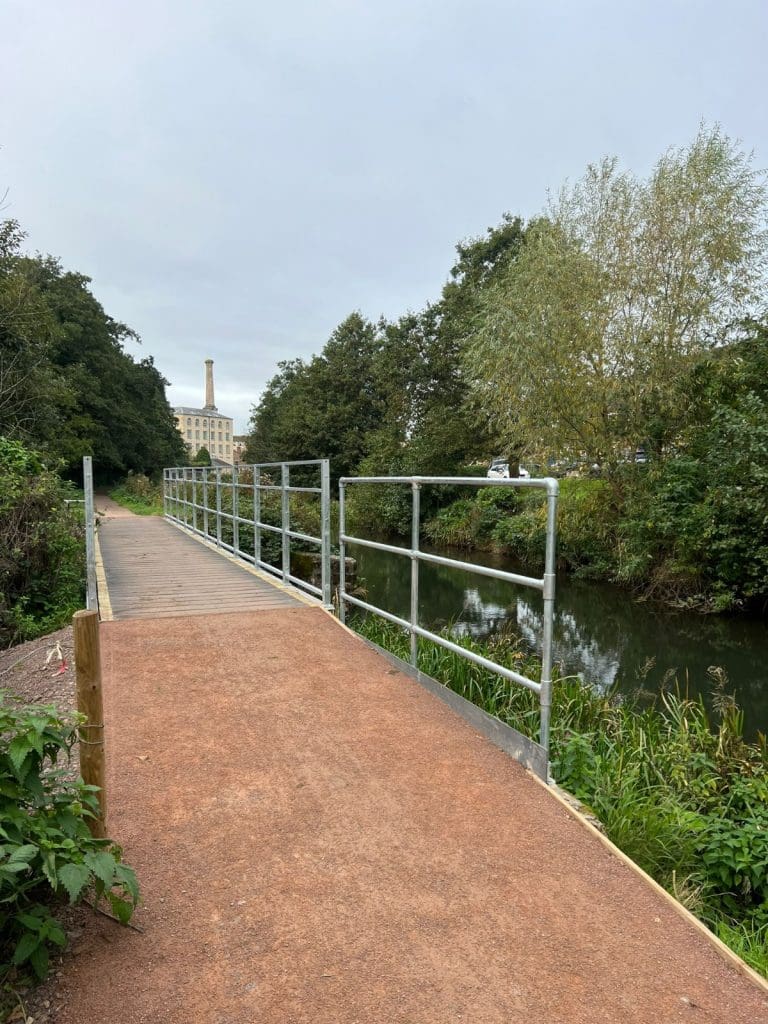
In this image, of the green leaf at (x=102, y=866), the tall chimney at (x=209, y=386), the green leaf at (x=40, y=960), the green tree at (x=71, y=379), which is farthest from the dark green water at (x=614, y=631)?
the tall chimney at (x=209, y=386)

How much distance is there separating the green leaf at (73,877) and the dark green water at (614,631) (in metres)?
5.32

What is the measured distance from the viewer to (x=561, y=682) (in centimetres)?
525

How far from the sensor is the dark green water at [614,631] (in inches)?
304

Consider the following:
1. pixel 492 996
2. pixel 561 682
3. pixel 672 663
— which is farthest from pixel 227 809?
pixel 672 663

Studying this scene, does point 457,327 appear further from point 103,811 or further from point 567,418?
point 103,811

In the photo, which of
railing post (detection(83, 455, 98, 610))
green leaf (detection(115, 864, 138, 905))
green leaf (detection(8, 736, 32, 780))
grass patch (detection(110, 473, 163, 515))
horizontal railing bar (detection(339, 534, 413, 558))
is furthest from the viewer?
grass patch (detection(110, 473, 163, 515))

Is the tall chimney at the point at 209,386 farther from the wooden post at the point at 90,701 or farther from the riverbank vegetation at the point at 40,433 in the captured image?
the wooden post at the point at 90,701

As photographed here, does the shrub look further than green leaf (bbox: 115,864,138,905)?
Yes

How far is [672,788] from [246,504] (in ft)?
29.7

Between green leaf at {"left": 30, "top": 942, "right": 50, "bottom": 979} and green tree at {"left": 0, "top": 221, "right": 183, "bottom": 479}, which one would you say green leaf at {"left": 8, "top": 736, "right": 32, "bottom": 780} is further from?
green tree at {"left": 0, "top": 221, "right": 183, "bottom": 479}

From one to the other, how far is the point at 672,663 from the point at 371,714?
6200 mm

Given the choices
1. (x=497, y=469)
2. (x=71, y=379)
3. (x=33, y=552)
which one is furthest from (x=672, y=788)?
(x=71, y=379)

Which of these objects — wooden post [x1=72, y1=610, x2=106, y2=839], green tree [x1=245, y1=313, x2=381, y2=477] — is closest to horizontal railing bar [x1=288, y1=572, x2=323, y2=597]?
wooden post [x1=72, y1=610, x2=106, y2=839]

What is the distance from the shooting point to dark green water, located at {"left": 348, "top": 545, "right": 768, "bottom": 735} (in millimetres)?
7719
